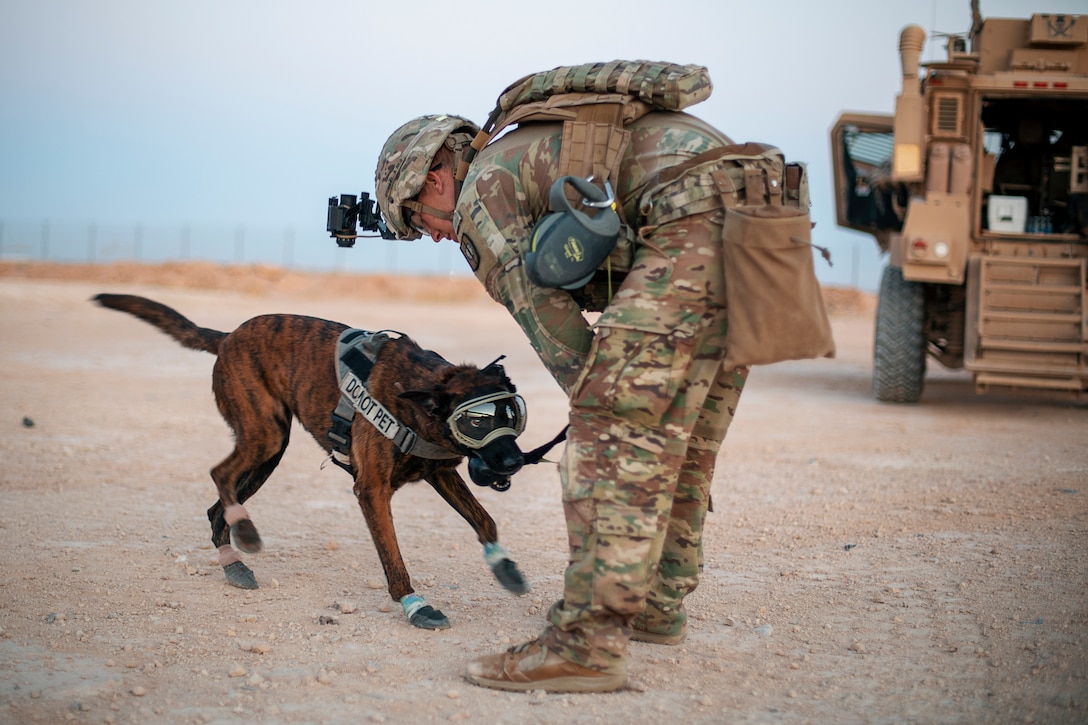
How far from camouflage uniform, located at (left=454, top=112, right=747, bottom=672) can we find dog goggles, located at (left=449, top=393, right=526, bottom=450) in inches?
21.3

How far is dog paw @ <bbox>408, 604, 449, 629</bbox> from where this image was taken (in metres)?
4.24

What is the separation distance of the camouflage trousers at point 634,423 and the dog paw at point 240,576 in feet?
6.19

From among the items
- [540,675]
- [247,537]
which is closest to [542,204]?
[540,675]

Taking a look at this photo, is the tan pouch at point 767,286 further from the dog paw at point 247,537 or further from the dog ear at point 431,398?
the dog paw at point 247,537

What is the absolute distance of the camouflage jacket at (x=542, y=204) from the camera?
3492 millimetres

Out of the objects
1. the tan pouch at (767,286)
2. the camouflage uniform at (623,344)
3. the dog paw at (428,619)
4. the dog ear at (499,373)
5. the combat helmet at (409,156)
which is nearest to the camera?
the tan pouch at (767,286)

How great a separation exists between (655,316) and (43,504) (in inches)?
177

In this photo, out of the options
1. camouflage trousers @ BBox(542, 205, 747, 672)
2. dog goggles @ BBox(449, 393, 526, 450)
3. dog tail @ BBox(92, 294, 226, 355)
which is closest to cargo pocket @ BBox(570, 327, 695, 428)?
camouflage trousers @ BBox(542, 205, 747, 672)

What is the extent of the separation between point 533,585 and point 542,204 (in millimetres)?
2031

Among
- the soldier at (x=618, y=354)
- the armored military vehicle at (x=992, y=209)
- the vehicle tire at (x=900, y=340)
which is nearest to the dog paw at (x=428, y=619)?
the soldier at (x=618, y=354)

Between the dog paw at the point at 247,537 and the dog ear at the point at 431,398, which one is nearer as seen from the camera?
the dog ear at the point at 431,398

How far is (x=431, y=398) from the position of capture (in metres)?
Answer: 4.32

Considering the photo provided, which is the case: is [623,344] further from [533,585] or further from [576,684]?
[533,585]

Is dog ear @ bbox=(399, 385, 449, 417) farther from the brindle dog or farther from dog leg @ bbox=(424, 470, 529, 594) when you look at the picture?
dog leg @ bbox=(424, 470, 529, 594)
